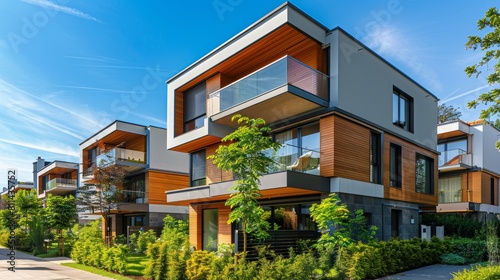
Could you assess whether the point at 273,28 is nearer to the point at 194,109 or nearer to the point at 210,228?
the point at 194,109

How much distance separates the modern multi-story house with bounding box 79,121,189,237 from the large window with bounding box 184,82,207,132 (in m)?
9.12

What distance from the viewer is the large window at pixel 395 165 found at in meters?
17.2

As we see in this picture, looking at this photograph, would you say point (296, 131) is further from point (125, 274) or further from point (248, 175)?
point (125, 274)

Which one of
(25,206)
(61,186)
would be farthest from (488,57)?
(61,186)

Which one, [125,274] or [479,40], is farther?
[479,40]

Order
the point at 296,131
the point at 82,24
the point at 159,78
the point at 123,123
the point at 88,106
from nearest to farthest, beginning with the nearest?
1. the point at 82,24
2. the point at 296,131
3. the point at 88,106
4. the point at 159,78
5. the point at 123,123

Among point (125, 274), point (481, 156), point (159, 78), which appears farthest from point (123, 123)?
point (481, 156)

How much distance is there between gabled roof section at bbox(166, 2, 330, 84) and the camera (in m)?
13.3

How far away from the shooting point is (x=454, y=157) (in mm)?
26391

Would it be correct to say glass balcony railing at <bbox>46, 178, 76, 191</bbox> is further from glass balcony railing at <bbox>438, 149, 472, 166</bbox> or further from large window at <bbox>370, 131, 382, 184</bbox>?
glass balcony railing at <bbox>438, 149, 472, 166</bbox>

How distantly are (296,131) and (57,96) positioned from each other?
9.96 metres

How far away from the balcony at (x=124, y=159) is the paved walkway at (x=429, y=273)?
800 inches

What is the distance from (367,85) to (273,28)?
4.92 m

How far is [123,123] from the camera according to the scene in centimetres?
2775
